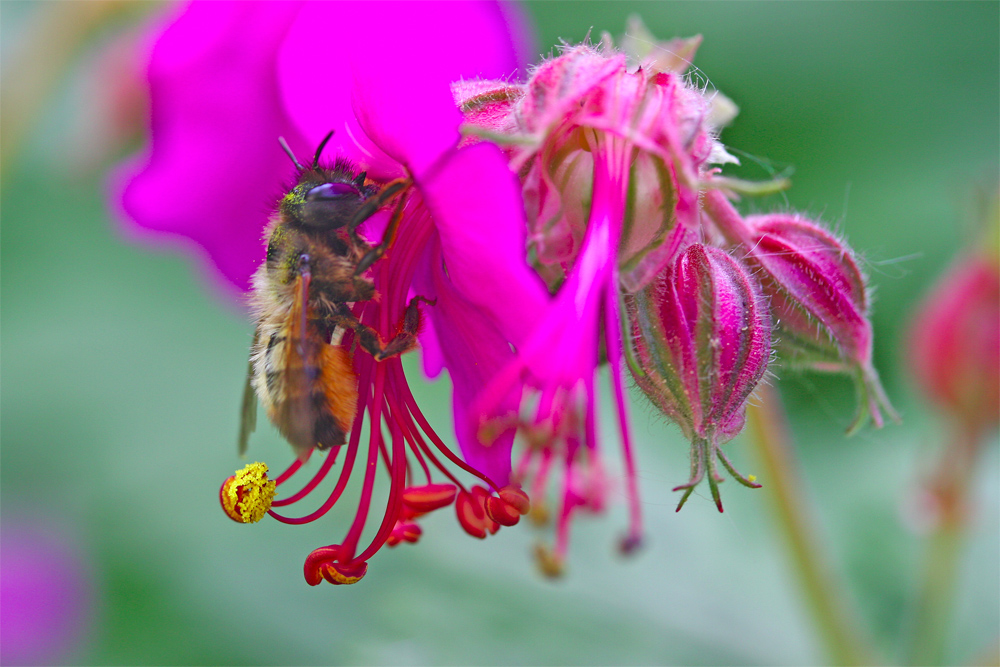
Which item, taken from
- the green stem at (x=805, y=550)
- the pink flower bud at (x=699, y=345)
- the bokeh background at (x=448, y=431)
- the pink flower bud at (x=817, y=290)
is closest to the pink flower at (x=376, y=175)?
the pink flower bud at (x=699, y=345)

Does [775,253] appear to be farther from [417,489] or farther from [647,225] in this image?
[417,489]

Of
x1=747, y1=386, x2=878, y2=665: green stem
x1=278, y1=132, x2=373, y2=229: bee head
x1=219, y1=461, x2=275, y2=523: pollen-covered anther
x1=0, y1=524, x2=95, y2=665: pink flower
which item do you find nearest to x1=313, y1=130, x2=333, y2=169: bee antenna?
x1=278, y1=132, x2=373, y2=229: bee head

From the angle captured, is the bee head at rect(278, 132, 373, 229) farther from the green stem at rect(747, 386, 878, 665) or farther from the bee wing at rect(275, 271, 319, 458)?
the green stem at rect(747, 386, 878, 665)

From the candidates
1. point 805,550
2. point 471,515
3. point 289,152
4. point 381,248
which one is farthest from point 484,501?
point 805,550

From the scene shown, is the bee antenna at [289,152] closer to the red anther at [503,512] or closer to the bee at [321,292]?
the bee at [321,292]

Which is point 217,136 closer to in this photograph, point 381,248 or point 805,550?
point 381,248

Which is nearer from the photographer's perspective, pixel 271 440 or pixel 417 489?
pixel 417 489

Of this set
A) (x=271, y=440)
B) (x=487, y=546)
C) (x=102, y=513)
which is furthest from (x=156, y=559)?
(x=487, y=546)
